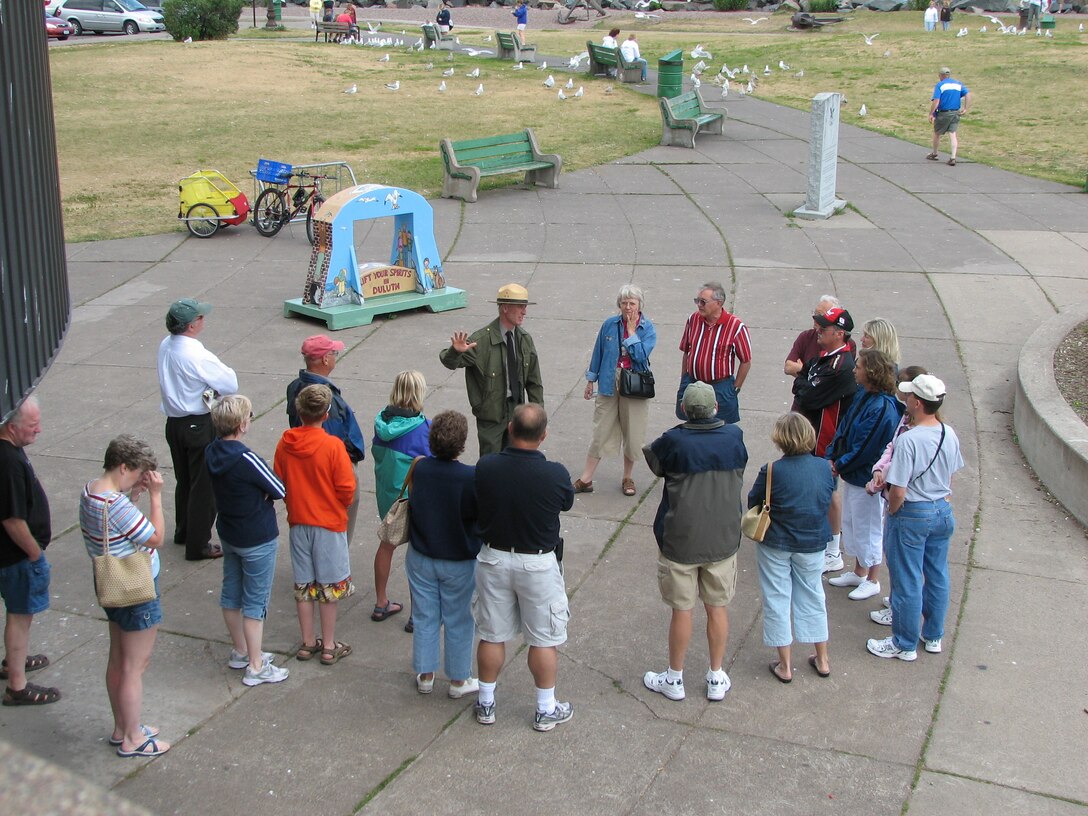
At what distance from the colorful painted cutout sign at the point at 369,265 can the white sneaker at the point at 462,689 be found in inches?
257

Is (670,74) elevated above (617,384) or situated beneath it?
elevated above

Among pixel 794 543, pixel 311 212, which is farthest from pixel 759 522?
pixel 311 212

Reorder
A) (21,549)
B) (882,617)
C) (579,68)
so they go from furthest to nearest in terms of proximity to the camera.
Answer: (579,68)
(882,617)
(21,549)

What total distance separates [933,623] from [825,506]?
972 millimetres

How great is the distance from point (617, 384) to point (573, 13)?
50.1 metres

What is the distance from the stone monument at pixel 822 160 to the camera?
48.2 feet

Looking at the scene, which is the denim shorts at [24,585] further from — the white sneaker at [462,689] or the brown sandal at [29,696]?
the white sneaker at [462,689]

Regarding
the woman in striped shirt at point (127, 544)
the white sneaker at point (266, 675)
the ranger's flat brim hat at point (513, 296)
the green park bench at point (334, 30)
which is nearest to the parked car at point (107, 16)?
the green park bench at point (334, 30)

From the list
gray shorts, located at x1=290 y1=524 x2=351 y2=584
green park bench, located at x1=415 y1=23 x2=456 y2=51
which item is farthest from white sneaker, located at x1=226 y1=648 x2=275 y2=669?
green park bench, located at x1=415 y1=23 x2=456 y2=51

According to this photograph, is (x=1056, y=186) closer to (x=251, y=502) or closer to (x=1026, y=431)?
(x=1026, y=431)

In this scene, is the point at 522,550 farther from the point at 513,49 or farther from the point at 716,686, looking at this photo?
the point at 513,49

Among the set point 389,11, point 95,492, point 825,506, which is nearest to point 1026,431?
point 825,506

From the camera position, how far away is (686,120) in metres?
20.0

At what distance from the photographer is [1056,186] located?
56.5 ft
